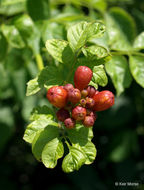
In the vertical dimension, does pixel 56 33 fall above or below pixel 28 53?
above

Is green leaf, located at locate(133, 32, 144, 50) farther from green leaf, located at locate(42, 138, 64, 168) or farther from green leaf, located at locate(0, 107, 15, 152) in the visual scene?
green leaf, located at locate(0, 107, 15, 152)

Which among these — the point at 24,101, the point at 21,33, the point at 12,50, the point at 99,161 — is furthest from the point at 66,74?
the point at 99,161

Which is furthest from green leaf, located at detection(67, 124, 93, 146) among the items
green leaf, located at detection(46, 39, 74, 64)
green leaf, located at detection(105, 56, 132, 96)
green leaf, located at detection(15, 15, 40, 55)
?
green leaf, located at detection(15, 15, 40, 55)

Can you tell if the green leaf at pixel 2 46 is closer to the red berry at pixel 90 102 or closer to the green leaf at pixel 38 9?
the green leaf at pixel 38 9

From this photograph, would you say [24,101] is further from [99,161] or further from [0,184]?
[0,184]

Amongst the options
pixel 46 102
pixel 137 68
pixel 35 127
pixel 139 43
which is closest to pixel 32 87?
pixel 35 127
